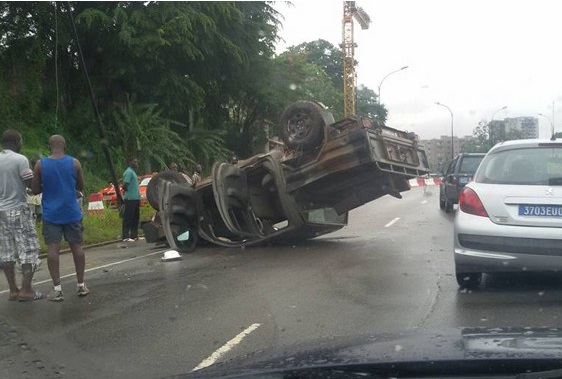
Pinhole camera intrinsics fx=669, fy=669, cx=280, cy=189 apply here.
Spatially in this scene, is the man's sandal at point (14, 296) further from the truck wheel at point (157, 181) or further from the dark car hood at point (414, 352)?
the dark car hood at point (414, 352)

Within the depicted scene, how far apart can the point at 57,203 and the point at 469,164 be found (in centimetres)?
1378

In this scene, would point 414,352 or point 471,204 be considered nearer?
point 414,352

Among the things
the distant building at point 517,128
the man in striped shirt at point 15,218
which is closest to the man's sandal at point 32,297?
the man in striped shirt at point 15,218

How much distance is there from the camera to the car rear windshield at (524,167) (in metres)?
6.97

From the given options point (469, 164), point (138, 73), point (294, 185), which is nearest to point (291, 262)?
point (294, 185)

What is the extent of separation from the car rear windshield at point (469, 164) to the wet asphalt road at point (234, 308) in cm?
813

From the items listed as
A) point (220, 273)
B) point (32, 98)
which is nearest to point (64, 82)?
point (32, 98)

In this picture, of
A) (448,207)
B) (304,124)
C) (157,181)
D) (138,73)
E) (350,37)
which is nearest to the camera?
(304,124)

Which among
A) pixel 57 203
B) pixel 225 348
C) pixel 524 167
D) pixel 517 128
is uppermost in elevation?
pixel 517 128

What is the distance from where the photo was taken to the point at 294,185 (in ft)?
36.8

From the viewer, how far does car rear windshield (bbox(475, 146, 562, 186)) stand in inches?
275

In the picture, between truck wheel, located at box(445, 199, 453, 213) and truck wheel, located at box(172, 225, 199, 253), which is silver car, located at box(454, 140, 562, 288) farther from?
truck wheel, located at box(445, 199, 453, 213)

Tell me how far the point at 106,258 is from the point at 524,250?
298 inches

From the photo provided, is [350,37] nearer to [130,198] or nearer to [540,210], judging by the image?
[130,198]
